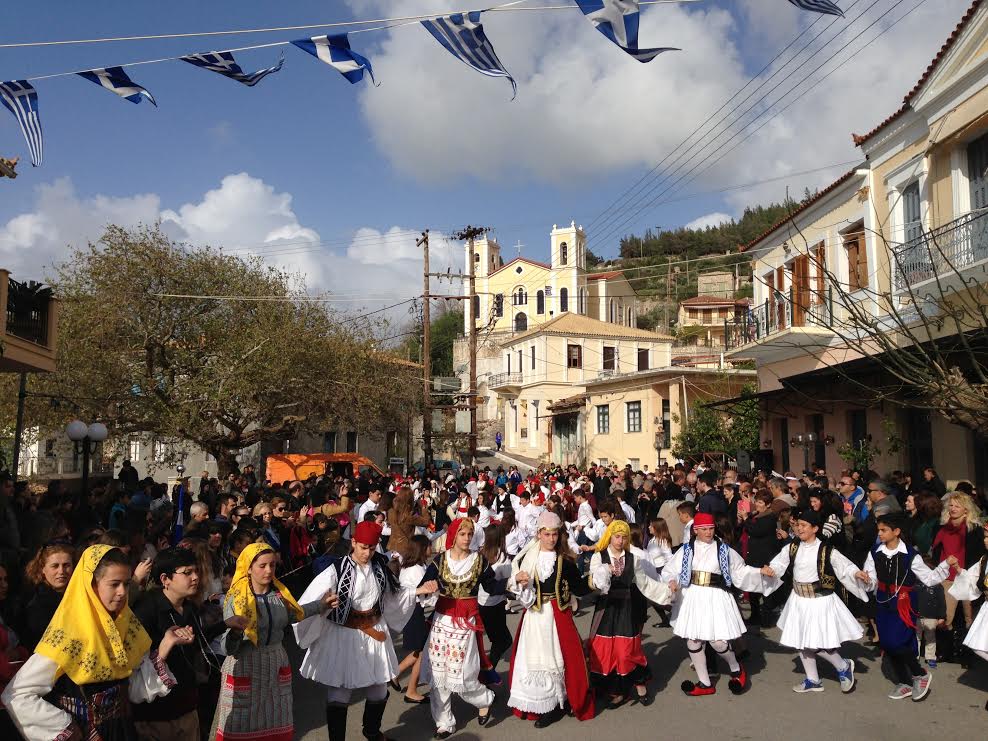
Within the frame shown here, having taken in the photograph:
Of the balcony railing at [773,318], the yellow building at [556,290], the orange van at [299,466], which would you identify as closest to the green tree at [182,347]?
the orange van at [299,466]

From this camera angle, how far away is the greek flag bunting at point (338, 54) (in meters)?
8.13

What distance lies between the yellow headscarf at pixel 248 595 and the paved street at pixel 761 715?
201 cm

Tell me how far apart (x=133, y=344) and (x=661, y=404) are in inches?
871

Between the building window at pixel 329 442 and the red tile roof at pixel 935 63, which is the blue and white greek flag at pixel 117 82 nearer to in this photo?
the red tile roof at pixel 935 63

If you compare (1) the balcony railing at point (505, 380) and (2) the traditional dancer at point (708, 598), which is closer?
(2) the traditional dancer at point (708, 598)

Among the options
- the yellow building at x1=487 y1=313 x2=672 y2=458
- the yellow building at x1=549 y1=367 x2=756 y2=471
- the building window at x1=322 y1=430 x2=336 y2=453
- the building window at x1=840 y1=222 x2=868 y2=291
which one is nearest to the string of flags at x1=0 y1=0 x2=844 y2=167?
the building window at x1=840 y1=222 x2=868 y2=291

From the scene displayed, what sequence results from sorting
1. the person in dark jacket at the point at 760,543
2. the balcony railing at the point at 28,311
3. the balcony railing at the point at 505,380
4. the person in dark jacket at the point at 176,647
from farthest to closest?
the balcony railing at the point at 505,380, the balcony railing at the point at 28,311, the person in dark jacket at the point at 760,543, the person in dark jacket at the point at 176,647

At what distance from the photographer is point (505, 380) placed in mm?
58531

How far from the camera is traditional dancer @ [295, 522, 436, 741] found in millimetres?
5906

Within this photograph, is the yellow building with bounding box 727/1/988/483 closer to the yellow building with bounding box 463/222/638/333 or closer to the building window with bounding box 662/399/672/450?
the building window with bounding box 662/399/672/450

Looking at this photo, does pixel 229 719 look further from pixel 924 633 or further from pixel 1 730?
pixel 924 633

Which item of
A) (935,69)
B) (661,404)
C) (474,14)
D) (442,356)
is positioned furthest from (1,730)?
(442,356)

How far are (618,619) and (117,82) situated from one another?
23.9 ft

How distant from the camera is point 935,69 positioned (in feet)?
48.8
